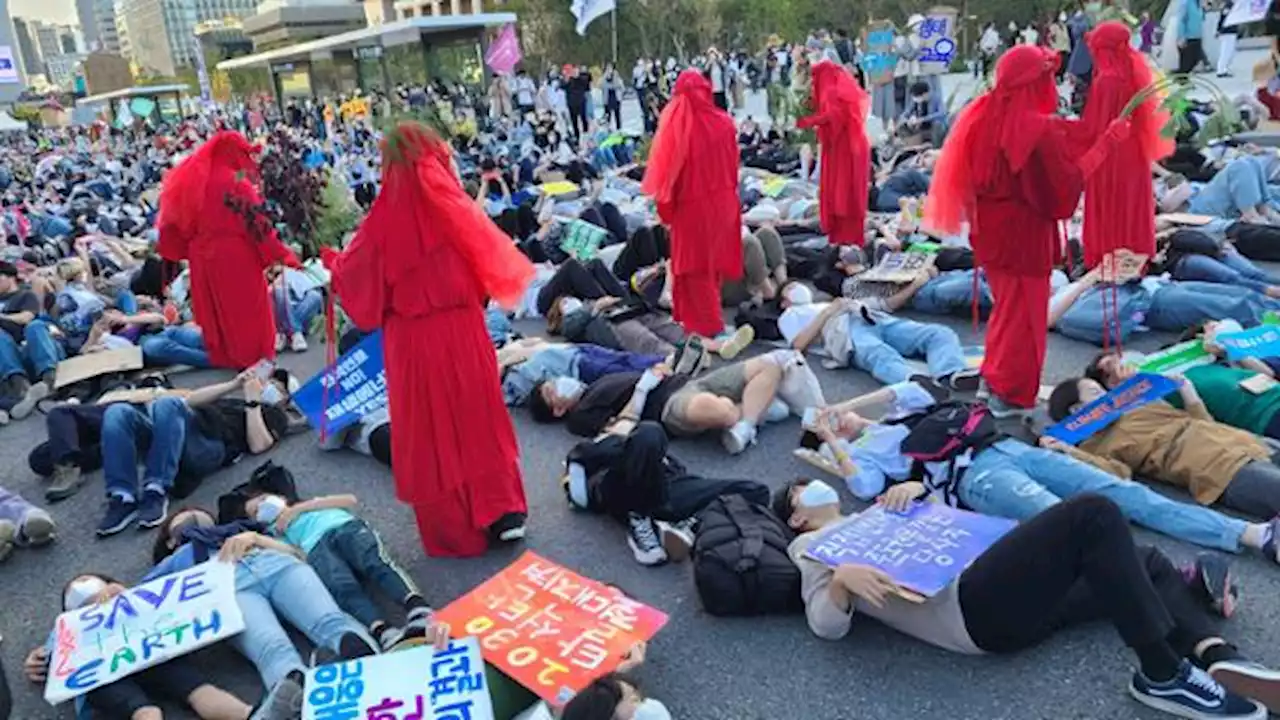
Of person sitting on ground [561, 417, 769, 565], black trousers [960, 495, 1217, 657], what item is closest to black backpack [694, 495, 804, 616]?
person sitting on ground [561, 417, 769, 565]

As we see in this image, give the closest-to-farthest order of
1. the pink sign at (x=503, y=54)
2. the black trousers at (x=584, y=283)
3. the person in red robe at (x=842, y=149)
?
the black trousers at (x=584, y=283), the person in red robe at (x=842, y=149), the pink sign at (x=503, y=54)

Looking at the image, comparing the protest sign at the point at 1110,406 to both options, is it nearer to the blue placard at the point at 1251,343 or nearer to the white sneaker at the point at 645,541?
the blue placard at the point at 1251,343

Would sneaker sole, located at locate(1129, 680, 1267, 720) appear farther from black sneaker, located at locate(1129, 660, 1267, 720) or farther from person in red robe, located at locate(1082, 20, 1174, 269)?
person in red robe, located at locate(1082, 20, 1174, 269)

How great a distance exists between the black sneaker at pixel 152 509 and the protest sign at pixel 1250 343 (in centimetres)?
533

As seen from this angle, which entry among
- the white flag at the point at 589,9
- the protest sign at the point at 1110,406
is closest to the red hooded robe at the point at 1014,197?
the protest sign at the point at 1110,406

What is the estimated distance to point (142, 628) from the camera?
3312mm

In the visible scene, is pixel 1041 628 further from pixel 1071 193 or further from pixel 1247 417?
pixel 1071 193

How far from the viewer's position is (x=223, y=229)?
20.1 feet

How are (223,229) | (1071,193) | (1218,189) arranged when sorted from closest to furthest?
(1071,193), (223,229), (1218,189)

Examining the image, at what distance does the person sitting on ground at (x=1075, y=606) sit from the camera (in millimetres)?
2637

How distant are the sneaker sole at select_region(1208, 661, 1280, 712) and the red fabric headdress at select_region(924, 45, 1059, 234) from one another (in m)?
2.45

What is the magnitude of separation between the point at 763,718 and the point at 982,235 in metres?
2.80

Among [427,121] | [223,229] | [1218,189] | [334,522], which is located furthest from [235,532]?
[1218,189]

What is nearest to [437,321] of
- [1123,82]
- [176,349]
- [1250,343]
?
[1250,343]
